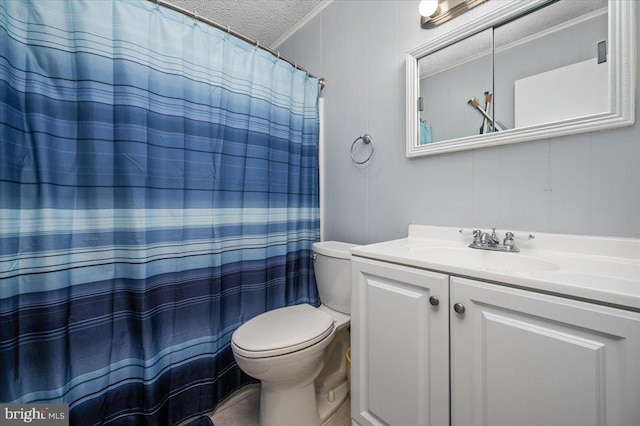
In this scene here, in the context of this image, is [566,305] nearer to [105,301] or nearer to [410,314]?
[410,314]

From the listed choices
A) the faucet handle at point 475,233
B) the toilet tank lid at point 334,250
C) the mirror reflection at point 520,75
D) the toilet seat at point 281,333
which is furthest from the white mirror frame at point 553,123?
the toilet seat at point 281,333

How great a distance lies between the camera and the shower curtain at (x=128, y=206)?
0.83 metres

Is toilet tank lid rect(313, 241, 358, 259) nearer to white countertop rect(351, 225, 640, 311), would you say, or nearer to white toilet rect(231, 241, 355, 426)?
white toilet rect(231, 241, 355, 426)

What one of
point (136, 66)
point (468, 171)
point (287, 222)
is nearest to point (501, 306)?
point (468, 171)

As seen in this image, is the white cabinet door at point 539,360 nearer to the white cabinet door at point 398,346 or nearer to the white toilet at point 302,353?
the white cabinet door at point 398,346

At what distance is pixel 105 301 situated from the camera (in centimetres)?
96

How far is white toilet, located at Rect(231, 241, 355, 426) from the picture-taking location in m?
0.96

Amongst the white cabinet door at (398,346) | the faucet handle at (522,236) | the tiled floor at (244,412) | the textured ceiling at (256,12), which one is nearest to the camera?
the white cabinet door at (398,346)

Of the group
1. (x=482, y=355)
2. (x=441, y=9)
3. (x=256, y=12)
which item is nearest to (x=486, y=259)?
(x=482, y=355)

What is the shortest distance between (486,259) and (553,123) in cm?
53

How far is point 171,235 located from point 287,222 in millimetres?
620

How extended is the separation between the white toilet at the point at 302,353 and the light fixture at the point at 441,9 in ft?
3.85

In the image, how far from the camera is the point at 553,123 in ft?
2.87

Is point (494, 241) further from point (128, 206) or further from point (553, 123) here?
point (128, 206)
